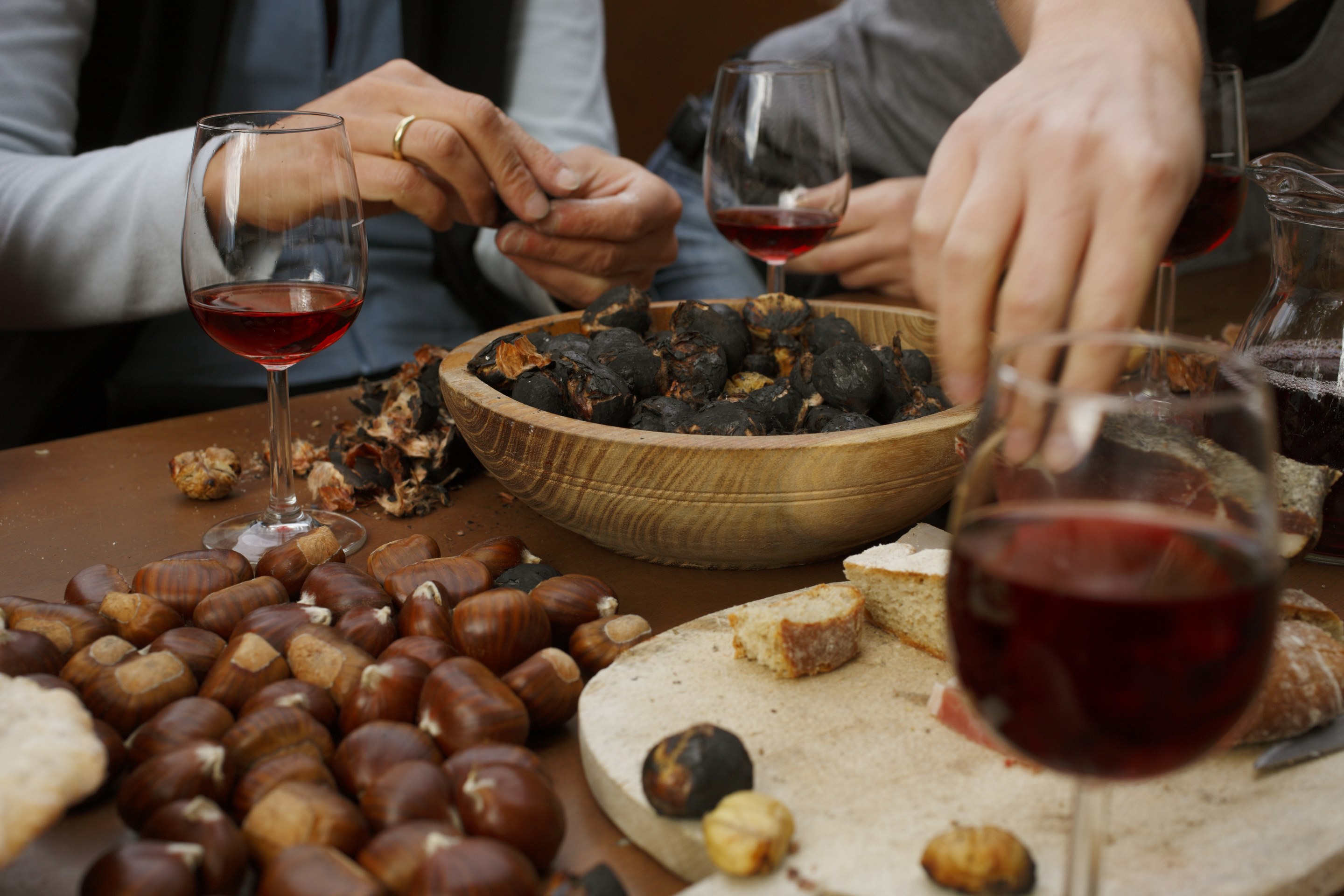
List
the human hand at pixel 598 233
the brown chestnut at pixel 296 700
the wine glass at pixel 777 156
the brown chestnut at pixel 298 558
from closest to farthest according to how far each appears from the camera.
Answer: the brown chestnut at pixel 296 700
the brown chestnut at pixel 298 558
the wine glass at pixel 777 156
the human hand at pixel 598 233

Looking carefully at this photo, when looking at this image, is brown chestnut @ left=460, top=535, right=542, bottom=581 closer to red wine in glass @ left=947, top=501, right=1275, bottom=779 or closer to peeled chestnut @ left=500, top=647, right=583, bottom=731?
peeled chestnut @ left=500, top=647, right=583, bottom=731

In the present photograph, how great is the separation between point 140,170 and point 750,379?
1.17m

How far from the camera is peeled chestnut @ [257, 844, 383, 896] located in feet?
2.09

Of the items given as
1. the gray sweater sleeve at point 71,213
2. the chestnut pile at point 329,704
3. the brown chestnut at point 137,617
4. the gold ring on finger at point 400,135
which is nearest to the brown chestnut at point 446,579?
the chestnut pile at point 329,704

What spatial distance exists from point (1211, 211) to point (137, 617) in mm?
1475

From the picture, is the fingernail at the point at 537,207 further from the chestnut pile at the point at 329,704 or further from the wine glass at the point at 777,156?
the chestnut pile at the point at 329,704

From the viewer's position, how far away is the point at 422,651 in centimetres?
92

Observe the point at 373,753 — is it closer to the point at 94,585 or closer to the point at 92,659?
the point at 92,659

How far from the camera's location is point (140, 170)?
1807mm

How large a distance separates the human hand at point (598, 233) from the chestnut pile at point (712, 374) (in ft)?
1.06

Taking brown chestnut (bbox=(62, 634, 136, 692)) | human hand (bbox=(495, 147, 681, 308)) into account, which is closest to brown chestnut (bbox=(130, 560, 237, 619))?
brown chestnut (bbox=(62, 634, 136, 692))

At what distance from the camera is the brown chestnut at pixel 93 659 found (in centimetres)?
88

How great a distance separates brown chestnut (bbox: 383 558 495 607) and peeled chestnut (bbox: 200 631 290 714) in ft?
0.51

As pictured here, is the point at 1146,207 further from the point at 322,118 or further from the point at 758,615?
the point at 322,118
